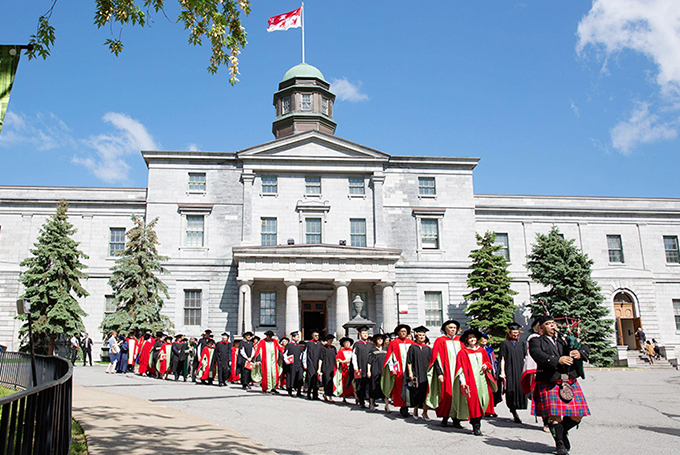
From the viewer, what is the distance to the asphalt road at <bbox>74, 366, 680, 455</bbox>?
343 inches

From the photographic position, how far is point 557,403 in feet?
25.7

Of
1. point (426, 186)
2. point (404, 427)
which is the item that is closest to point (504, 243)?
point (426, 186)

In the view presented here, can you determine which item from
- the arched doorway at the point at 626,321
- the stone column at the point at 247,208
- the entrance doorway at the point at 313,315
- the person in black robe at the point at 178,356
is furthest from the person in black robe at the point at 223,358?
the arched doorway at the point at 626,321

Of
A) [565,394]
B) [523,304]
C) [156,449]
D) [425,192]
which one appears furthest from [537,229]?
[156,449]

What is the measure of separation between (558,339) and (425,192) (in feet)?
94.6

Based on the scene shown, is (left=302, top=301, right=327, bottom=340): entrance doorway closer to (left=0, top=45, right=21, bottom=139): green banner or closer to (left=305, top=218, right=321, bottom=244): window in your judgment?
(left=305, top=218, right=321, bottom=244): window

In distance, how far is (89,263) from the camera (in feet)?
114

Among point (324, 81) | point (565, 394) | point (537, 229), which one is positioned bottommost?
point (565, 394)

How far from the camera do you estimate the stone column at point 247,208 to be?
111ft

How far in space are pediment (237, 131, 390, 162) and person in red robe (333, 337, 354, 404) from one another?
20.8 metres

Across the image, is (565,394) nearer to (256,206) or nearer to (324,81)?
(256,206)

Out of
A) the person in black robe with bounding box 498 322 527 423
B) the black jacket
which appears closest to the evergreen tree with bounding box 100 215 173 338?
the person in black robe with bounding box 498 322 527 423

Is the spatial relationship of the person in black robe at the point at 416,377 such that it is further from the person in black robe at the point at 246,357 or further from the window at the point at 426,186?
the window at the point at 426,186

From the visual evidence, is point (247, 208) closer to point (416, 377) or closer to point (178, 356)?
point (178, 356)
